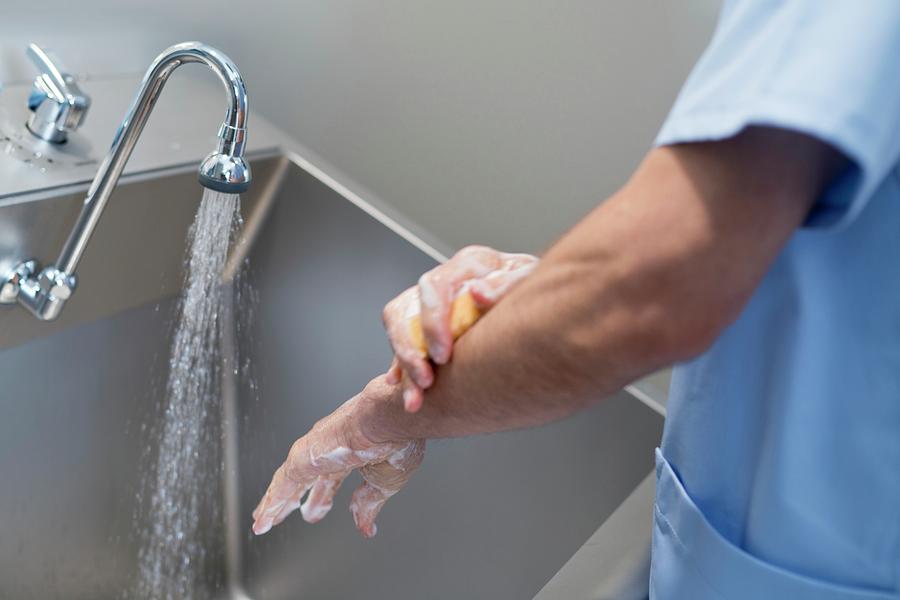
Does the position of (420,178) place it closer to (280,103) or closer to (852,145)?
(280,103)

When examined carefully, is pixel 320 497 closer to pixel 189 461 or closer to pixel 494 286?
pixel 494 286

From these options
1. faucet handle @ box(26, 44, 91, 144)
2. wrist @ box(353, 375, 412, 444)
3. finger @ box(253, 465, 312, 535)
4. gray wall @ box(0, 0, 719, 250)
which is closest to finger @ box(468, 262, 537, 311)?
wrist @ box(353, 375, 412, 444)

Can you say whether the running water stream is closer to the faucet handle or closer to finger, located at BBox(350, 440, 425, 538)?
the faucet handle

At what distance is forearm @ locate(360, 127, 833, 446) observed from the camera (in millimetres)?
438

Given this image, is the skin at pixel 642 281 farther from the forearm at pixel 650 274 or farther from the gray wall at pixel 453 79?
A: the gray wall at pixel 453 79

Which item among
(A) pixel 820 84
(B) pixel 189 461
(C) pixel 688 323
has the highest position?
(A) pixel 820 84

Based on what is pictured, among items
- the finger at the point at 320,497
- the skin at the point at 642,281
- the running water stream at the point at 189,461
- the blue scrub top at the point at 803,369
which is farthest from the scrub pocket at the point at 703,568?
the running water stream at the point at 189,461

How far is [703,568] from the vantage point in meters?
0.72

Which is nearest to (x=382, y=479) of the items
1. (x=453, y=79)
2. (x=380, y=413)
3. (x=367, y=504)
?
(x=367, y=504)

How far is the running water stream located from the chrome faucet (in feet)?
0.82

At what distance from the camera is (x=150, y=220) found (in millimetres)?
1198

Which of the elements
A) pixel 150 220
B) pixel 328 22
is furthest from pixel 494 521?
pixel 328 22

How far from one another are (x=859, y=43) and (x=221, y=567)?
118 cm

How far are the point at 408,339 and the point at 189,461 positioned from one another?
75cm
